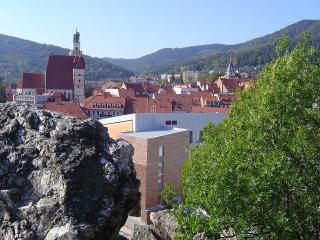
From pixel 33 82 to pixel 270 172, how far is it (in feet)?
413

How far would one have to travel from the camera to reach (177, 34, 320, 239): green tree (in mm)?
10375

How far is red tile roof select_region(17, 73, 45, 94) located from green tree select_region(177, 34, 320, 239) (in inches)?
4761

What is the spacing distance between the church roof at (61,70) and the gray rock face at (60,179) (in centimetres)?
12258

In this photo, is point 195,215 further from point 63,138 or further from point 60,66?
point 60,66

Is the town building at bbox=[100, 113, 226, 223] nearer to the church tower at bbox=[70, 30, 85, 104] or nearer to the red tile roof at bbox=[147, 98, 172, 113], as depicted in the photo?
the red tile roof at bbox=[147, 98, 172, 113]

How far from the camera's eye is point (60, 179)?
9.10 meters

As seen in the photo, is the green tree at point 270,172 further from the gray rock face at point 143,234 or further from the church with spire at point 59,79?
the church with spire at point 59,79

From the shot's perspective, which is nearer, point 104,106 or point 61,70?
point 104,106

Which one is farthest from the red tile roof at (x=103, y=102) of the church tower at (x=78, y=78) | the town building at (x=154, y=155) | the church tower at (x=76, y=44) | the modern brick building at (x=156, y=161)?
the church tower at (x=76, y=44)

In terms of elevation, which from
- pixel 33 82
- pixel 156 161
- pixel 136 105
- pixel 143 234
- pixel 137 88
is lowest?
pixel 136 105

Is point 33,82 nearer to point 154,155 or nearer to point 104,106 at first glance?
point 104,106

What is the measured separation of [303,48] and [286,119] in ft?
7.33

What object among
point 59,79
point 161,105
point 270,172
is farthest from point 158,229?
point 59,79

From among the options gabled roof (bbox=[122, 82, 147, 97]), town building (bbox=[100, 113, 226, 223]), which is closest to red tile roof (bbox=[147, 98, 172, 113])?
town building (bbox=[100, 113, 226, 223])
